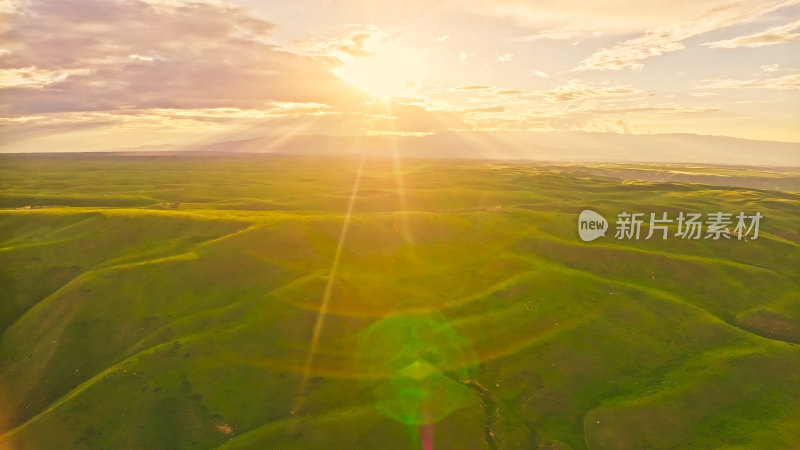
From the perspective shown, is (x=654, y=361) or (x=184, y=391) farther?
(x=654, y=361)

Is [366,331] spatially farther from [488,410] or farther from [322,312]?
[488,410]

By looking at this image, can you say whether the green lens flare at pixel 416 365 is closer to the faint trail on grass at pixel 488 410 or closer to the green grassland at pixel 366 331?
the green grassland at pixel 366 331

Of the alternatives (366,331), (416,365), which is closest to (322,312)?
(366,331)

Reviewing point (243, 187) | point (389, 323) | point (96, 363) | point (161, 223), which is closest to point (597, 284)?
point (389, 323)

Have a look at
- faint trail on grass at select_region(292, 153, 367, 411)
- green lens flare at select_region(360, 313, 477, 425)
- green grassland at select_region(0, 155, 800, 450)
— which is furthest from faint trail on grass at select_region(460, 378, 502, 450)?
faint trail on grass at select_region(292, 153, 367, 411)

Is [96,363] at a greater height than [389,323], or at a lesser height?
lesser

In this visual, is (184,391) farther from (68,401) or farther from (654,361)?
(654,361)
